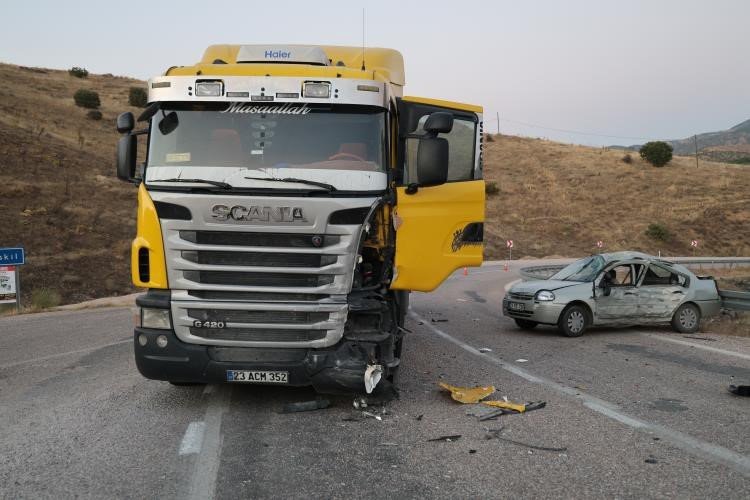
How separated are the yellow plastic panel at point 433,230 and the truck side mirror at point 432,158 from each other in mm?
593

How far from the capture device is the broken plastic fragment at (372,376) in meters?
6.33

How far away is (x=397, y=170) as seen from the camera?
7195mm

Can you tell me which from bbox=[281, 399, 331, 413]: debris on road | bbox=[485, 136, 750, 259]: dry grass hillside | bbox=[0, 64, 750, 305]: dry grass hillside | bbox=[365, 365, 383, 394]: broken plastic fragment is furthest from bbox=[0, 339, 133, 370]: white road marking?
bbox=[485, 136, 750, 259]: dry grass hillside

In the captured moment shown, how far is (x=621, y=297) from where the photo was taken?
1293cm

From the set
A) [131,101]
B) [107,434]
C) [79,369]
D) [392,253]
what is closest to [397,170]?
[392,253]

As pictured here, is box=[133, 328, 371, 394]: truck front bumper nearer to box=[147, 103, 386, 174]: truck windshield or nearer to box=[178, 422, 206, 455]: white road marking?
box=[178, 422, 206, 455]: white road marking

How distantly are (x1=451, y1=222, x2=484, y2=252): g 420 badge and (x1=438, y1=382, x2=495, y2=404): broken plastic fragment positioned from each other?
5.17 ft

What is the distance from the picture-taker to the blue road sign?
17.8 m

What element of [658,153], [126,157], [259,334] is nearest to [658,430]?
[259,334]

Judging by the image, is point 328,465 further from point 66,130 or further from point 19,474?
point 66,130

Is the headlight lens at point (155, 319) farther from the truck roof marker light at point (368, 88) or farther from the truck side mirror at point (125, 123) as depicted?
the truck roof marker light at point (368, 88)

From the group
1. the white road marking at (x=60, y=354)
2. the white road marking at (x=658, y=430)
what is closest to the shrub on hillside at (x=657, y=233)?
the white road marking at (x=658, y=430)

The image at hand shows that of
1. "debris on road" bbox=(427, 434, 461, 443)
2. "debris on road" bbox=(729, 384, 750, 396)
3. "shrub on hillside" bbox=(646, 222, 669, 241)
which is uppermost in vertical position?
"shrub on hillside" bbox=(646, 222, 669, 241)

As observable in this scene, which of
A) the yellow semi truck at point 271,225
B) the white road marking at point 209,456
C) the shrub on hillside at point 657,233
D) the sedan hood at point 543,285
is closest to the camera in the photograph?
the white road marking at point 209,456
